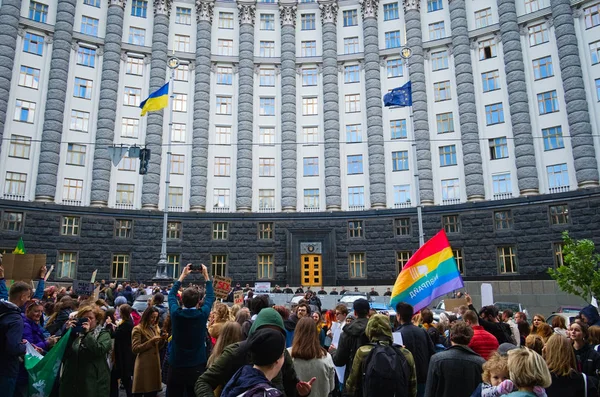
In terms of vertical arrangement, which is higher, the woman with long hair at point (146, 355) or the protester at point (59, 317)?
the protester at point (59, 317)

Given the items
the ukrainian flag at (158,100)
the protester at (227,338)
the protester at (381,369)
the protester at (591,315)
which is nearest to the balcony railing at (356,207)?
the ukrainian flag at (158,100)

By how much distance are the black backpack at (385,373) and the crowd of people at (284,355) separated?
→ 0.04 feet

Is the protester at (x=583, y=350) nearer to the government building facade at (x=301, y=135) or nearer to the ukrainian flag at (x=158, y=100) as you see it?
the ukrainian flag at (x=158, y=100)

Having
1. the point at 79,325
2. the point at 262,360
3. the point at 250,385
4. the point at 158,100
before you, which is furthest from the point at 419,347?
the point at 158,100

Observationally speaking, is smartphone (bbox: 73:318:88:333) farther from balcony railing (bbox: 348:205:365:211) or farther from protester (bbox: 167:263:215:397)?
balcony railing (bbox: 348:205:365:211)

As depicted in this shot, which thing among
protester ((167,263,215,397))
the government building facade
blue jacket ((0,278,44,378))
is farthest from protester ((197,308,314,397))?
the government building facade

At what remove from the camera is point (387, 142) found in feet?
131

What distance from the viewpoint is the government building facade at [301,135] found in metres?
35.0

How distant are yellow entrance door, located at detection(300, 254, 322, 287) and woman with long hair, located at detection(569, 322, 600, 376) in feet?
104

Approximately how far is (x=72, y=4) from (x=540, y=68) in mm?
39887

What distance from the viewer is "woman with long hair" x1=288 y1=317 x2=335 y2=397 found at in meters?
5.43

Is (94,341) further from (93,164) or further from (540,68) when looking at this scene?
(540,68)

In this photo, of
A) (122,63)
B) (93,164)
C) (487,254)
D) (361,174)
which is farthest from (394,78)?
(93,164)

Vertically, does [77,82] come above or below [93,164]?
above
